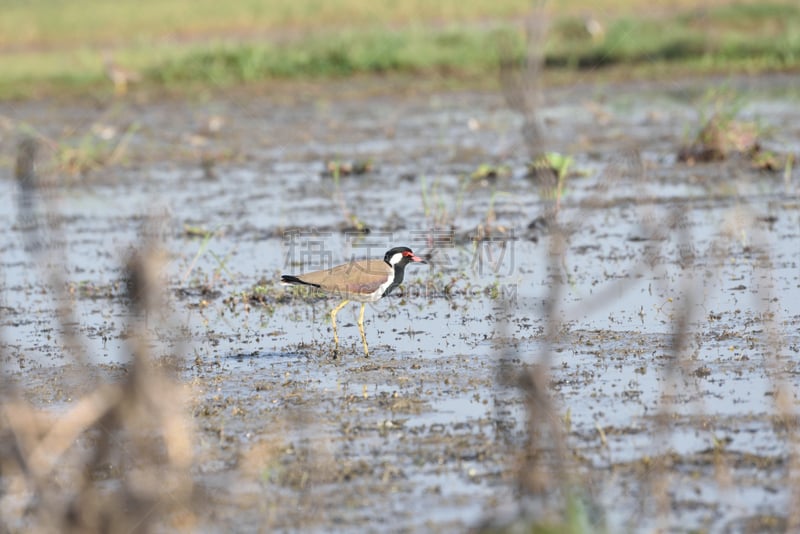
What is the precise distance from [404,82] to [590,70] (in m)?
3.09

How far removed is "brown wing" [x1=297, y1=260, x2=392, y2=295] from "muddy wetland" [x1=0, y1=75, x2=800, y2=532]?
359 mm

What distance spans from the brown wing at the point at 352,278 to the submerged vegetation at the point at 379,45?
44.2 ft

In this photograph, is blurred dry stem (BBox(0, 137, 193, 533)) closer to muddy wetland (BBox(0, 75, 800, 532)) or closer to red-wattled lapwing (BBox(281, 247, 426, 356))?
muddy wetland (BBox(0, 75, 800, 532))

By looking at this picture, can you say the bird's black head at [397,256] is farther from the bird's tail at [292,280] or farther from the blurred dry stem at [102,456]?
the blurred dry stem at [102,456]

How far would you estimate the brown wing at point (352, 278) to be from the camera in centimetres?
807

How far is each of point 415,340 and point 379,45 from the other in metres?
15.2

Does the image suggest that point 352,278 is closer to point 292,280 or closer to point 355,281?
point 355,281

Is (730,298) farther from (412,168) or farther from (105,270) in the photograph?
(412,168)

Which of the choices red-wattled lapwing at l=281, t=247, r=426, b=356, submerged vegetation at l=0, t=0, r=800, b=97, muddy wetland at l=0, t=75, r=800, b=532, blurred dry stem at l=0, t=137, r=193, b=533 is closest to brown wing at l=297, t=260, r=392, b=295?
red-wattled lapwing at l=281, t=247, r=426, b=356

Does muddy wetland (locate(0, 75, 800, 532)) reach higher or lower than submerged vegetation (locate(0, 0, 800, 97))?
lower

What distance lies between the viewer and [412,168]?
15.1 meters

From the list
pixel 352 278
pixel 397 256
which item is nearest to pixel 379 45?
pixel 397 256

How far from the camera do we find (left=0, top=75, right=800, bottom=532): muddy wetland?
191 inches

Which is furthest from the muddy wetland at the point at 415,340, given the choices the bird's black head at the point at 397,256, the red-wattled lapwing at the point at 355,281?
the bird's black head at the point at 397,256
